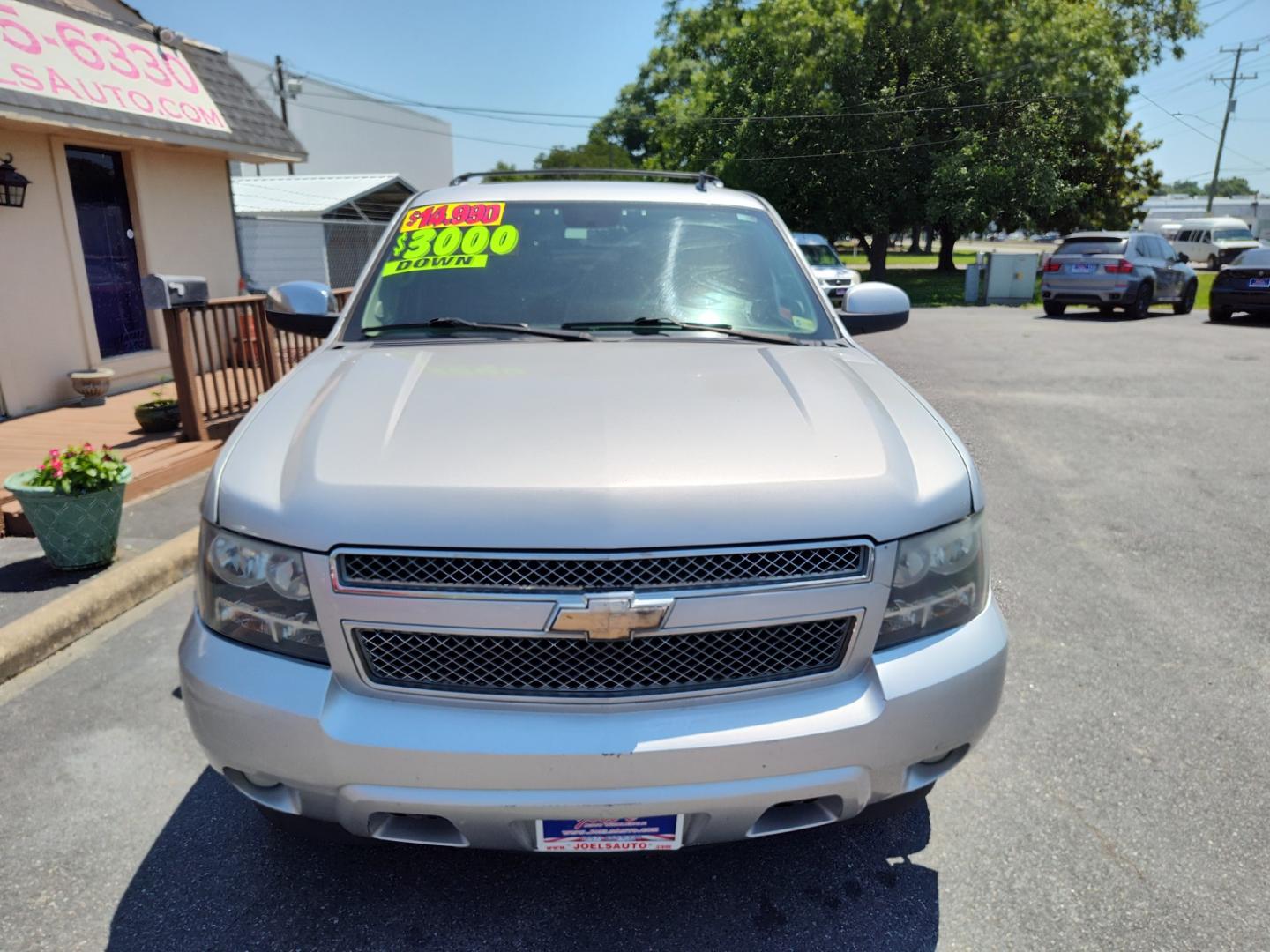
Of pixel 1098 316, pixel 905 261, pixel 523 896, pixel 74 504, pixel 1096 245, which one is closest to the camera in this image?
pixel 523 896

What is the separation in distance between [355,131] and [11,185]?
41430 millimetres

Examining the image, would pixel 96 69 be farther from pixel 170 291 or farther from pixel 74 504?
pixel 74 504

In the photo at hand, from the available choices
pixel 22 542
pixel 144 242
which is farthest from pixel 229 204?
pixel 22 542

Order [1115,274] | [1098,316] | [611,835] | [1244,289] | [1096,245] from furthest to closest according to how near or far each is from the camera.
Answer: [1098,316]
[1096,245]
[1115,274]
[1244,289]
[611,835]

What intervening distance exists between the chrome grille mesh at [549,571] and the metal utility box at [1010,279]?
23.1 metres

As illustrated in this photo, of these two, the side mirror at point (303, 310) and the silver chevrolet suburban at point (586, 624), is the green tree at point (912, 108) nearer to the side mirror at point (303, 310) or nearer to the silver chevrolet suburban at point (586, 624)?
the side mirror at point (303, 310)

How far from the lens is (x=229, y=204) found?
37.4 feet

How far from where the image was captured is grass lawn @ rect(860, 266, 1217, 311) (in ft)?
75.9

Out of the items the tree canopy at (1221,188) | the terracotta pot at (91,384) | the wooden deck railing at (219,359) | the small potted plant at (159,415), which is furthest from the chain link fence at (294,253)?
the tree canopy at (1221,188)

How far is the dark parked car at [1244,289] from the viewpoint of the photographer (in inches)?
638

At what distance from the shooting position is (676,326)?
A: 10.2 ft

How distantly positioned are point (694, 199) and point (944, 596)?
7.21ft

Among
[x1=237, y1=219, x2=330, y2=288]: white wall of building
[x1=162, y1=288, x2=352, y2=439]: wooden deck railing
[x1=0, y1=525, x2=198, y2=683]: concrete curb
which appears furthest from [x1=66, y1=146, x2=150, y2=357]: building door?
[x1=237, y1=219, x2=330, y2=288]: white wall of building

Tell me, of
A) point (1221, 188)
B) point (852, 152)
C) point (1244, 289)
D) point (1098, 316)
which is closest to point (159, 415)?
point (1098, 316)
